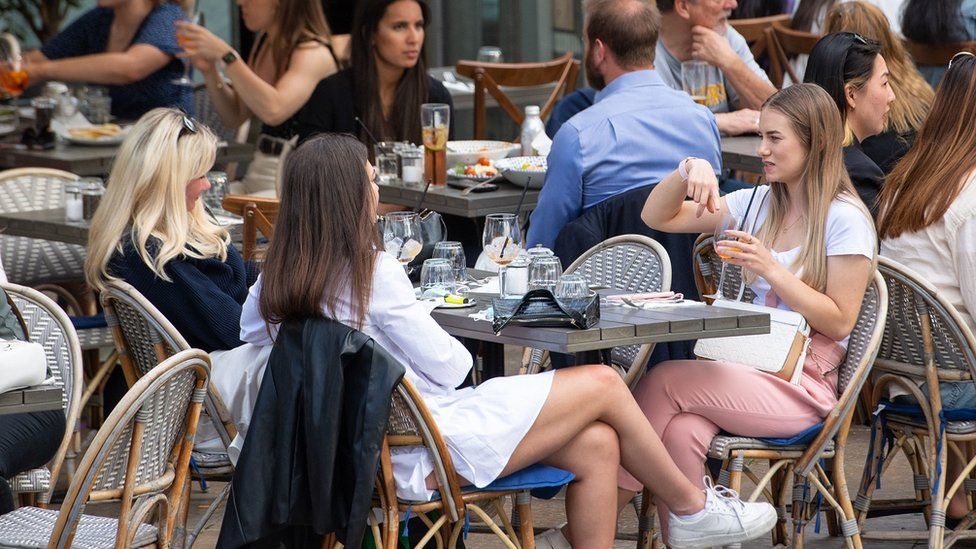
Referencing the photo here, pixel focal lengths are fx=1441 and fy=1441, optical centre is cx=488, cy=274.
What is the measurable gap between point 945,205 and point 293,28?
3.16 m

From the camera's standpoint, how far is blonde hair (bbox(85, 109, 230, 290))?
12.2ft

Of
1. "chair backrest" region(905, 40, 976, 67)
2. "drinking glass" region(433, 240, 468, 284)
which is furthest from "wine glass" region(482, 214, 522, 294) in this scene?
"chair backrest" region(905, 40, 976, 67)

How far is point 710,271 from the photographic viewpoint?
4086 millimetres

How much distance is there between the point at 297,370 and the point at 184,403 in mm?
268

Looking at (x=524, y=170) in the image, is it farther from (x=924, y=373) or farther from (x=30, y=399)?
(x=30, y=399)

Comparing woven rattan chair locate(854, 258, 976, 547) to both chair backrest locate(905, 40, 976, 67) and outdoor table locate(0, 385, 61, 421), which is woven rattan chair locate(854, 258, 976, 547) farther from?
chair backrest locate(905, 40, 976, 67)

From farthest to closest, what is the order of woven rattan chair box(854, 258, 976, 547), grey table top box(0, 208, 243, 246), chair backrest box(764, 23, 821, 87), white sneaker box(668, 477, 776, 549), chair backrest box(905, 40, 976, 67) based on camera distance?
1. chair backrest box(764, 23, 821, 87)
2. chair backrest box(905, 40, 976, 67)
3. grey table top box(0, 208, 243, 246)
4. woven rattan chair box(854, 258, 976, 547)
5. white sneaker box(668, 477, 776, 549)

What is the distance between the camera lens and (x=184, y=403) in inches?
123

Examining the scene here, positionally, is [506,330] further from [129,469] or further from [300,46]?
[300,46]

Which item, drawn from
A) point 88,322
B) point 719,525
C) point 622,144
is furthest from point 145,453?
point 622,144

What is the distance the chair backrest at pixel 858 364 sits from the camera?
137 inches

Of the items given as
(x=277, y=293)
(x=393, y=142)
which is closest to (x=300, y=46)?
(x=393, y=142)

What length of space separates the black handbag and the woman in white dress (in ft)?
0.43

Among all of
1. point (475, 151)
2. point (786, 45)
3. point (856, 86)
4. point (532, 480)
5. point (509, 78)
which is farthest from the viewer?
point (509, 78)
